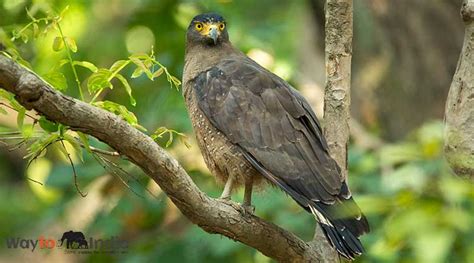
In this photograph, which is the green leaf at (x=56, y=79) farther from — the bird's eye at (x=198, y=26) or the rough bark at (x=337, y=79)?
the bird's eye at (x=198, y=26)

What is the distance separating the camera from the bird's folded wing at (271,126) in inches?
167

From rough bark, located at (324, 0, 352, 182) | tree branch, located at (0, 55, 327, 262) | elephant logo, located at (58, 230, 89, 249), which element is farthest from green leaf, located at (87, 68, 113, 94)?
elephant logo, located at (58, 230, 89, 249)

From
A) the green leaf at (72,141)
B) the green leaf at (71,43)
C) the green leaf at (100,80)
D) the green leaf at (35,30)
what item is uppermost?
the green leaf at (35,30)

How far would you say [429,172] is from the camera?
2424 mm

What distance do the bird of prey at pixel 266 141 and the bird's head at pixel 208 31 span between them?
0.92ft

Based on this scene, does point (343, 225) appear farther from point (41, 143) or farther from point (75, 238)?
point (75, 238)

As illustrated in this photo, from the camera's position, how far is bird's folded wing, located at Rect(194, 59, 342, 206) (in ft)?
13.9

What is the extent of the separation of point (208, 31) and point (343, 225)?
5.91 feet

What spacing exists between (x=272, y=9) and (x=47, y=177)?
244 cm

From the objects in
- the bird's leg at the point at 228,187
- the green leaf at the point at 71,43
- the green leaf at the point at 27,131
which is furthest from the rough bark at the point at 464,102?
the green leaf at the point at 27,131

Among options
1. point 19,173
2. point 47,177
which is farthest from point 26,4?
point 19,173

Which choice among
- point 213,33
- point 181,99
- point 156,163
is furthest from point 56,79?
point 181,99

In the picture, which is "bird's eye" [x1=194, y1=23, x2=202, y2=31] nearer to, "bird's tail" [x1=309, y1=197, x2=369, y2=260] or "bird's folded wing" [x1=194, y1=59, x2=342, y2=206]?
"bird's folded wing" [x1=194, y1=59, x2=342, y2=206]

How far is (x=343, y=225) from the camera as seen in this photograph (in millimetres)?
3998
